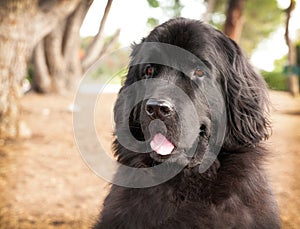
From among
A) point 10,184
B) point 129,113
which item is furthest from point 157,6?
point 10,184

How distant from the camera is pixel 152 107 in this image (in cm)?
254

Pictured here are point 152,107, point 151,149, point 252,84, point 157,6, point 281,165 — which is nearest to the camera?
point 152,107

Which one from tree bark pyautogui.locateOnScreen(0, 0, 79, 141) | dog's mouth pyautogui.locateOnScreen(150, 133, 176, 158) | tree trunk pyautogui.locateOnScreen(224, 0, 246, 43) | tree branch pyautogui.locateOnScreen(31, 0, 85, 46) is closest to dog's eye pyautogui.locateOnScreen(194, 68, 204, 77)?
dog's mouth pyautogui.locateOnScreen(150, 133, 176, 158)

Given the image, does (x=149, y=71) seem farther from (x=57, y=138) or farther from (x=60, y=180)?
(x=57, y=138)

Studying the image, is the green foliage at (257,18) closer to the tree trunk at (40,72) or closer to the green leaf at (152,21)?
the tree trunk at (40,72)

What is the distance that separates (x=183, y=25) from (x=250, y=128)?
A: 2.98 ft

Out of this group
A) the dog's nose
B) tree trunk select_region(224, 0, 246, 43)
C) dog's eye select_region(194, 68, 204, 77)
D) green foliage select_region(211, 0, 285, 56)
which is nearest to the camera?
the dog's nose

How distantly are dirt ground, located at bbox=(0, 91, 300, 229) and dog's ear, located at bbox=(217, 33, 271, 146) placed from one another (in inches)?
9.6

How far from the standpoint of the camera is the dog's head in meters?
2.70

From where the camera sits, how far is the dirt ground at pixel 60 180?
14.7 ft

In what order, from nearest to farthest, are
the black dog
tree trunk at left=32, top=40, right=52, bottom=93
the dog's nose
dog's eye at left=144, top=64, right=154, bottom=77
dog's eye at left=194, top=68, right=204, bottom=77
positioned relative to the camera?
1. the dog's nose
2. the black dog
3. dog's eye at left=194, top=68, right=204, bottom=77
4. dog's eye at left=144, top=64, right=154, bottom=77
5. tree trunk at left=32, top=40, right=52, bottom=93

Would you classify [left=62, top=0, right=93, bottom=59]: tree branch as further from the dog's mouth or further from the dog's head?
the dog's mouth

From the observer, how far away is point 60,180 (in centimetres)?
581

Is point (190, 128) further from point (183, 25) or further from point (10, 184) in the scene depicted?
point (10, 184)
